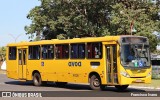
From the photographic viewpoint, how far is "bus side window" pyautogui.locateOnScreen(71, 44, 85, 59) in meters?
23.7

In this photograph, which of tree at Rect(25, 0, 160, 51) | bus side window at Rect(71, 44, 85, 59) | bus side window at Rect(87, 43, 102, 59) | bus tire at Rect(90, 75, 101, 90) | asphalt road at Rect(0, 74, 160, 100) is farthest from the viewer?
tree at Rect(25, 0, 160, 51)

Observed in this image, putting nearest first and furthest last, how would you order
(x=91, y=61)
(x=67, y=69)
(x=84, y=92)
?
(x=84, y=92) → (x=91, y=61) → (x=67, y=69)

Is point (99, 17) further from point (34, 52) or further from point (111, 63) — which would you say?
point (111, 63)

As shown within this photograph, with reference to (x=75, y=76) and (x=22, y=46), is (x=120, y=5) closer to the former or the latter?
(x=22, y=46)

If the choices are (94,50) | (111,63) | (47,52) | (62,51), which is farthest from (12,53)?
(111,63)

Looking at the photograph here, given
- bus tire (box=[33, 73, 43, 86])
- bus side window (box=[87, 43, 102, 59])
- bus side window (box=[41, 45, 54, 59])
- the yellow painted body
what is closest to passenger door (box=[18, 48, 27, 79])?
the yellow painted body

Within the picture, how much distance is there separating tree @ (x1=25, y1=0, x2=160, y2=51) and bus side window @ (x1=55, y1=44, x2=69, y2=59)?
16612 mm

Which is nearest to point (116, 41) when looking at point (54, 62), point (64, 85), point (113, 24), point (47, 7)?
point (54, 62)

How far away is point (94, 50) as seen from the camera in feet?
75.5

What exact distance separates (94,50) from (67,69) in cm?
265

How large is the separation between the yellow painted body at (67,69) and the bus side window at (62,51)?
0.23 m

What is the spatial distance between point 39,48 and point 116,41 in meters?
6.72

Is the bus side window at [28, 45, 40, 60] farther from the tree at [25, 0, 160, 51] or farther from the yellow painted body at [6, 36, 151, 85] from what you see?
the tree at [25, 0, 160, 51]

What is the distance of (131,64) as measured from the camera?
21766mm
